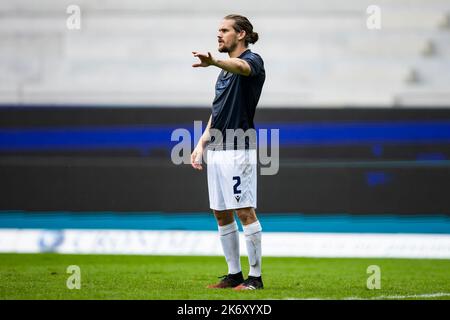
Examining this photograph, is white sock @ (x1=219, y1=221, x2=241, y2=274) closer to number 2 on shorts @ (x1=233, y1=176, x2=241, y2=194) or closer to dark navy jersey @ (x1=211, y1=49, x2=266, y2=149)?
number 2 on shorts @ (x1=233, y1=176, x2=241, y2=194)

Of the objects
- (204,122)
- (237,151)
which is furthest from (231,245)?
(204,122)

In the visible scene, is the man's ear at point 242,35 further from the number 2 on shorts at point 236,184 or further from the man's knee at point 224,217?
the man's knee at point 224,217

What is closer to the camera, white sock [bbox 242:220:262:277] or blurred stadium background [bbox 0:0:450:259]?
white sock [bbox 242:220:262:277]

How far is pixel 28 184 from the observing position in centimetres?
985

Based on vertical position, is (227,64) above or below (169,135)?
above

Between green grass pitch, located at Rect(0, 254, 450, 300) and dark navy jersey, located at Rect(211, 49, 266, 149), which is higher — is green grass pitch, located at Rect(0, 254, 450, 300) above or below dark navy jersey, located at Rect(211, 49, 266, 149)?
below

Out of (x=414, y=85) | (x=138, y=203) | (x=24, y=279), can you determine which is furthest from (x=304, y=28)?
(x=24, y=279)

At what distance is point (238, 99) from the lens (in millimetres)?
5387

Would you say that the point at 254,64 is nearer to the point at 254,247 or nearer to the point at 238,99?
the point at 238,99

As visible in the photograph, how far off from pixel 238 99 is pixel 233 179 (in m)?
0.50

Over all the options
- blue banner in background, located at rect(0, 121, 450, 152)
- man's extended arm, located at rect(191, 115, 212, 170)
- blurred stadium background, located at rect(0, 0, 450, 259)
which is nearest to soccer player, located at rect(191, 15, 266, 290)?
man's extended arm, located at rect(191, 115, 212, 170)

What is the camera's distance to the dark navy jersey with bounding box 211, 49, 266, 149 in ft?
17.6

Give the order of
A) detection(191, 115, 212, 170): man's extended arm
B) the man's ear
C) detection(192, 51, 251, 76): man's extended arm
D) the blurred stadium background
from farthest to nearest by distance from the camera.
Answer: the blurred stadium background → detection(191, 115, 212, 170): man's extended arm → the man's ear → detection(192, 51, 251, 76): man's extended arm

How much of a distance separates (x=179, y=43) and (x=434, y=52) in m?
3.75
